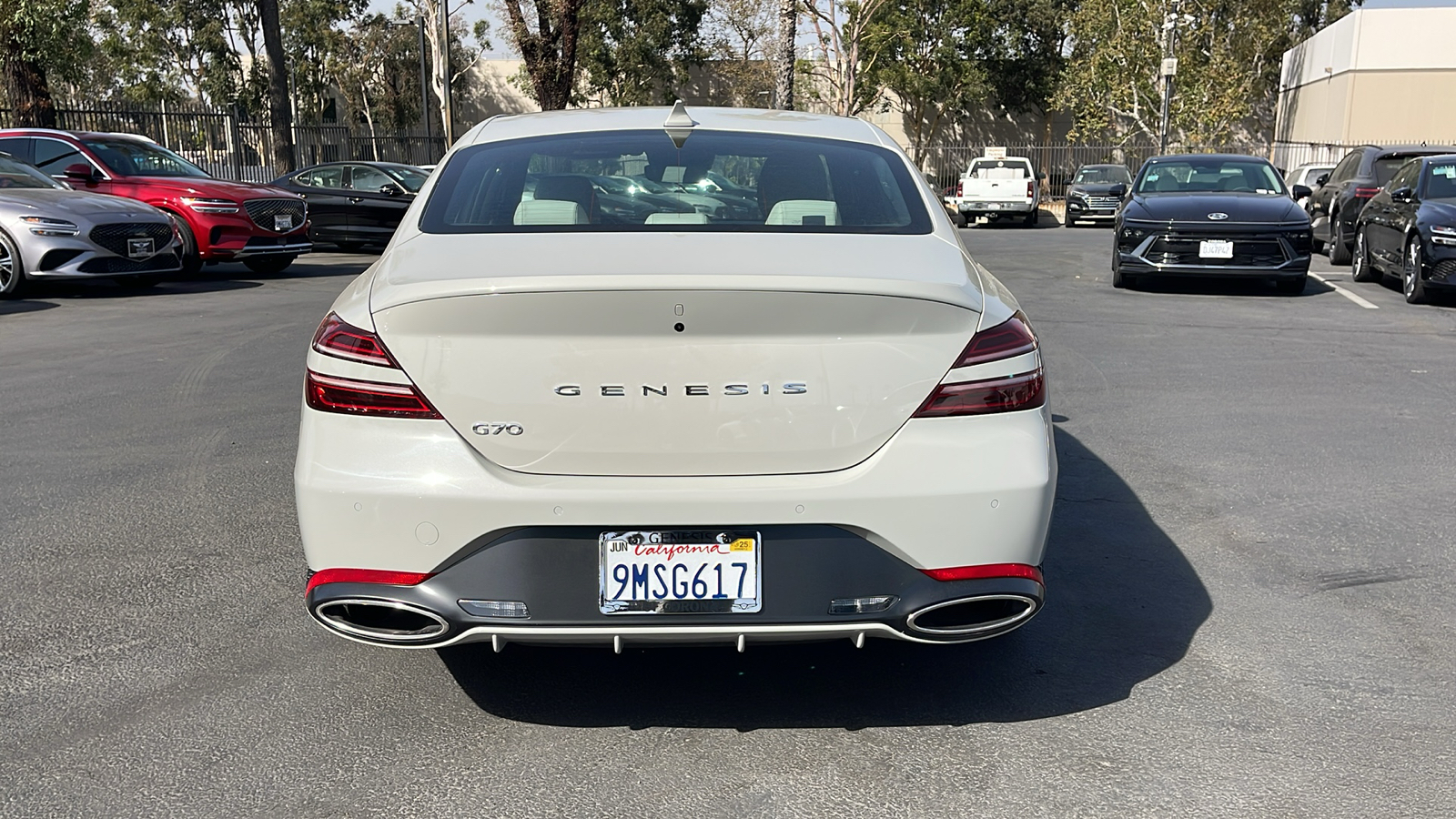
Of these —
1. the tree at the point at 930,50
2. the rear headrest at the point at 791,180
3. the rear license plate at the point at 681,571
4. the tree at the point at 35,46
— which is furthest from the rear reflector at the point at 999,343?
the tree at the point at 930,50

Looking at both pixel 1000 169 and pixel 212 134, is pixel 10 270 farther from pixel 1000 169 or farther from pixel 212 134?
pixel 1000 169

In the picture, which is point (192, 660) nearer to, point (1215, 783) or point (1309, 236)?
point (1215, 783)

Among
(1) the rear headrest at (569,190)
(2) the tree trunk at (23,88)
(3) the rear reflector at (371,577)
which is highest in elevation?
(2) the tree trunk at (23,88)

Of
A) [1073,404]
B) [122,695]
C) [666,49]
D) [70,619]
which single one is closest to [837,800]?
[122,695]

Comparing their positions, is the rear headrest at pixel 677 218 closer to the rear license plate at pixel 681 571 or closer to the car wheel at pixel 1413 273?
the rear license plate at pixel 681 571

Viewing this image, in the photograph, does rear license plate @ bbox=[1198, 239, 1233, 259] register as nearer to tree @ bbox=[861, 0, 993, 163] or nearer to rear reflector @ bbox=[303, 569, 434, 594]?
rear reflector @ bbox=[303, 569, 434, 594]

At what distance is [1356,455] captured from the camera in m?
6.69

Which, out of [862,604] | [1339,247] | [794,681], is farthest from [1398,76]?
[862,604]

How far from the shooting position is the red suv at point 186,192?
1495 centimetres

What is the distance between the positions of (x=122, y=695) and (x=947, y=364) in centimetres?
246

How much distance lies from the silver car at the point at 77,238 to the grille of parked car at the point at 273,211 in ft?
5.26

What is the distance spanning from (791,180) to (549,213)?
76 cm

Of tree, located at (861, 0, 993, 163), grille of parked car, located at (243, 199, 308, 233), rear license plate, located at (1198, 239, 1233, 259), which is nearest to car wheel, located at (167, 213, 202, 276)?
grille of parked car, located at (243, 199, 308, 233)

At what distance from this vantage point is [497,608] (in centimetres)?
318
